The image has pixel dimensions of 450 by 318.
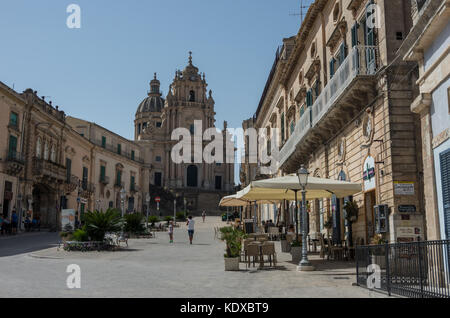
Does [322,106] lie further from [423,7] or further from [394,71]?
[423,7]

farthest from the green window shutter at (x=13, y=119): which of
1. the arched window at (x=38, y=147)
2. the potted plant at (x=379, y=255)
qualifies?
the potted plant at (x=379, y=255)

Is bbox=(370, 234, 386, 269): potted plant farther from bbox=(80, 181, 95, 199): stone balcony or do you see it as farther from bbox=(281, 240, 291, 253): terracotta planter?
bbox=(80, 181, 95, 199): stone balcony

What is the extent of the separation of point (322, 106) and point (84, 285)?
39.2 feet

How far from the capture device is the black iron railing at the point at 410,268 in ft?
23.0

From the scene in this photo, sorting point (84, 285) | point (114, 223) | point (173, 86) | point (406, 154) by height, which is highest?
point (173, 86)

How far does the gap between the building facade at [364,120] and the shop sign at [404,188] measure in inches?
1.1

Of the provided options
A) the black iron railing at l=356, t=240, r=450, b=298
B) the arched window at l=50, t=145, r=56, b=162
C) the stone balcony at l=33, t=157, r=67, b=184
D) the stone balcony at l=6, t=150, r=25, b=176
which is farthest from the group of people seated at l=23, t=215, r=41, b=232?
the black iron railing at l=356, t=240, r=450, b=298

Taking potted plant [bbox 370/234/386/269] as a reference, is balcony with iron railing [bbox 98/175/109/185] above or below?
above

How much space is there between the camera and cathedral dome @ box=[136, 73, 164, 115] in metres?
94.6

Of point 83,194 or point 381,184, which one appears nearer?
point 381,184

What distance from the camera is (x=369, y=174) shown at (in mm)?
14305

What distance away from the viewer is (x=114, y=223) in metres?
18.9

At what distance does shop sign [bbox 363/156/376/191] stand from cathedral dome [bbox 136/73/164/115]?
82026 millimetres

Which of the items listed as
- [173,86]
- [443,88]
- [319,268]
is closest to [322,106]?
[319,268]
